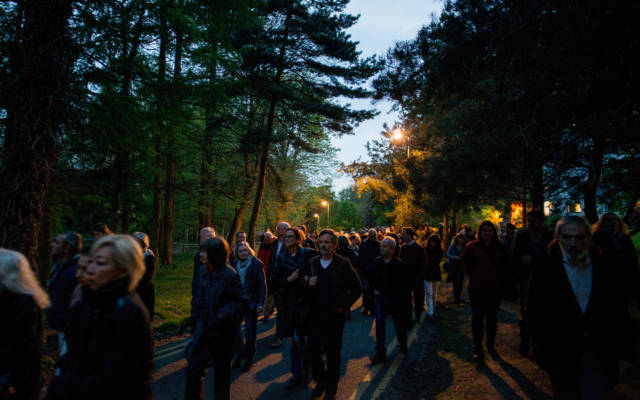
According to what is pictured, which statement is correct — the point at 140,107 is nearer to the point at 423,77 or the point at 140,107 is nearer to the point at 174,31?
the point at 174,31

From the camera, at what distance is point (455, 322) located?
9.33 metres

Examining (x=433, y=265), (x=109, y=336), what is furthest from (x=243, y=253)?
(x=433, y=265)

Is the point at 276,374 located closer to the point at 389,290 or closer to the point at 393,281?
the point at 389,290

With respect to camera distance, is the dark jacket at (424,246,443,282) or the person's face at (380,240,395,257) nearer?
the person's face at (380,240,395,257)

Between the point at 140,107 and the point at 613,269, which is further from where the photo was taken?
the point at 140,107

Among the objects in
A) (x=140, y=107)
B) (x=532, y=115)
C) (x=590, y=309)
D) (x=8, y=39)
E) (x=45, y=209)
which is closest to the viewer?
(x=590, y=309)

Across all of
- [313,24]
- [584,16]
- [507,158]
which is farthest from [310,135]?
[584,16]

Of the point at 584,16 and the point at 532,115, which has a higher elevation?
the point at 584,16

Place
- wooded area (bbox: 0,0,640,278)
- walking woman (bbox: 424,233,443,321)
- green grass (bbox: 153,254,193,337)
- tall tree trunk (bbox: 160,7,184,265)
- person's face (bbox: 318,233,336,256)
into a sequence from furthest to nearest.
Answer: walking woman (bbox: 424,233,443,321) < green grass (bbox: 153,254,193,337) < tall tree trunk (bbox: 160,7,184,265) < wooded area (bbox: 0,0,640,278) < person's face (bbox: 318,233,336,256)

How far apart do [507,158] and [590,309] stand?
4.74m

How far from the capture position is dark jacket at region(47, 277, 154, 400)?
6.66ft

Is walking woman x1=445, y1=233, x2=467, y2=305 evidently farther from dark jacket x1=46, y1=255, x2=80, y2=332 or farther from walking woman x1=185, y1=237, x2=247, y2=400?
dark jacket x1=46, y1=255, x2=80, y2=332

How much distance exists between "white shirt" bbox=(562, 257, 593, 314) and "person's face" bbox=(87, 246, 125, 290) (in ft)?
10.4

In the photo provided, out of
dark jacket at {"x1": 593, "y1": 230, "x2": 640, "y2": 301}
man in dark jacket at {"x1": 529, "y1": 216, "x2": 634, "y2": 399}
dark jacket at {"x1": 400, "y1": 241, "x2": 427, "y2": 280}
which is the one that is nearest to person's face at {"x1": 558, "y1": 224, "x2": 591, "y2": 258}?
man in dark jacket at {"x1": 529, "y1": 216, "x2": 634, "y2": 399}
